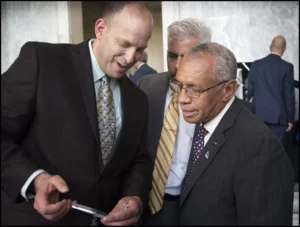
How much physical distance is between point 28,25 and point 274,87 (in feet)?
4.90

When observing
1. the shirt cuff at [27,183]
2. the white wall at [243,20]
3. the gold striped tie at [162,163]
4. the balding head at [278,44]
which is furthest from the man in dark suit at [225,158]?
the balding head at [278,44]

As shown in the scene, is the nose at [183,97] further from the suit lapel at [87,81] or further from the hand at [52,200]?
the hand at [52,200]

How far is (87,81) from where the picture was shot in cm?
98

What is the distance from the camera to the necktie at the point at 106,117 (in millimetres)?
1016

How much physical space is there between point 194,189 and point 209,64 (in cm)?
37

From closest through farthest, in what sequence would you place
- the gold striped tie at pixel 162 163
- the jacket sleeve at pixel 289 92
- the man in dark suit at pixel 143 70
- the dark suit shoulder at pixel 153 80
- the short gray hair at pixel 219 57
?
the short gray hair at pixel 219 57 → the gold striped tie at pixel 162 163 → the dark suit shoulder at pixel 153 80 → the man in dark suit at pixel 143 70 → the jacket sleeve at pixel 289 92

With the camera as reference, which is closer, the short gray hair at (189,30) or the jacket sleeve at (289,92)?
the short gray hair at (189,30)

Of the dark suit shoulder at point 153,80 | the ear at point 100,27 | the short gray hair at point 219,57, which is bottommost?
the dark suit shoulder at point 153,80

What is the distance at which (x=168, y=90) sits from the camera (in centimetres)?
145

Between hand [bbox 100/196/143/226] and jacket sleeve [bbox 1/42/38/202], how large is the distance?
198 mm

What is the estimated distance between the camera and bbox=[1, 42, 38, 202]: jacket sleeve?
893 millimetres

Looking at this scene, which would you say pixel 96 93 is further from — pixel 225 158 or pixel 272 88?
pixel 272 88

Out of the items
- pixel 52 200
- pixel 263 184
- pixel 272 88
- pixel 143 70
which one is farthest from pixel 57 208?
pixel 272 88

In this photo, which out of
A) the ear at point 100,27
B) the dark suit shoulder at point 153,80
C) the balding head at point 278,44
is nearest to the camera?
the ear at point 100,27
